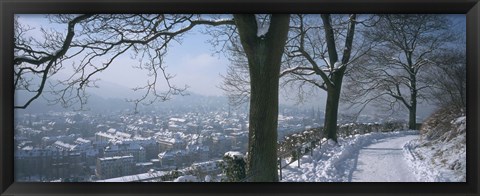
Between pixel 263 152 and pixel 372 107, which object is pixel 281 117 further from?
pixel 372 107

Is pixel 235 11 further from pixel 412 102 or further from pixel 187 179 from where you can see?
pixel 412 102

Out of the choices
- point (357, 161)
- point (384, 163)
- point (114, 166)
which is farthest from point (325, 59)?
point (114, 166)

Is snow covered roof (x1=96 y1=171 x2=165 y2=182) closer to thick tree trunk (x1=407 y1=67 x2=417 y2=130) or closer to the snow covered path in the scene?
the snow covered path

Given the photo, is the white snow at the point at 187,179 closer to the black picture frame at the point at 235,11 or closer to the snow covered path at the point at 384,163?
the black picture frame at the point at 235,11

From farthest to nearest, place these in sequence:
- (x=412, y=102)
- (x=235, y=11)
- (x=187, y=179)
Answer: (x=412, y=102)
(x=187, y=179)
(x=235, y=11)

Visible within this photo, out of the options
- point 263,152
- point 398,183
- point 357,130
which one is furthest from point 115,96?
point 398,183

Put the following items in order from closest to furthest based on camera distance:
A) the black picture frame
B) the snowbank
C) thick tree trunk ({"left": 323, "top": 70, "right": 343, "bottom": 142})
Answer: the black picture frame
the snowbank
thick tree trunk ({"left": 323, "top": 70, "right": 343, "bottom": 142})

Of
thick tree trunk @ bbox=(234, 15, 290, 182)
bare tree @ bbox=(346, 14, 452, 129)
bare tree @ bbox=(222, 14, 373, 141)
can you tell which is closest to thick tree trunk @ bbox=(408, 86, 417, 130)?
bare tree @ bbox=(346, 14, 452, 129)
